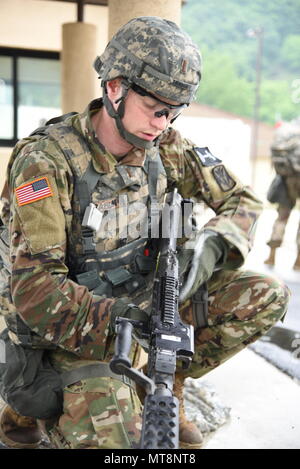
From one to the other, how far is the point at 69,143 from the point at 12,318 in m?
0.61

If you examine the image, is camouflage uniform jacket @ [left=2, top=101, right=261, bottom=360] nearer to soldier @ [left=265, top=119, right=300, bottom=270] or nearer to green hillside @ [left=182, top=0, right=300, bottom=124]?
soldier @ [left=265, top=119, right=300, bottom=270]

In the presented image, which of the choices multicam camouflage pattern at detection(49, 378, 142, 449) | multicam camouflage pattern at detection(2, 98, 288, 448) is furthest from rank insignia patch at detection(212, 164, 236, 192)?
multicam camouflage pattern at detection(49, 378, 142, 449)

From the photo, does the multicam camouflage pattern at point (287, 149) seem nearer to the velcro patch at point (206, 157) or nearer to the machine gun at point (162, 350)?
the velcro patch at point (206, 157)

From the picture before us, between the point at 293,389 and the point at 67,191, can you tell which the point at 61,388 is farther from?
the point at 293,389

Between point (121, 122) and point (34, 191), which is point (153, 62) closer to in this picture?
point (121, 122)

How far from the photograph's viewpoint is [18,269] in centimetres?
206

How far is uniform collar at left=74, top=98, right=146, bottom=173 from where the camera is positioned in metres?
2.26

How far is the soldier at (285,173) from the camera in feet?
21.3

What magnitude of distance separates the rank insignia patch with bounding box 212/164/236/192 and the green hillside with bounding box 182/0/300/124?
31630 mm

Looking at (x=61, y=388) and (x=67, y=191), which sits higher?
(x=67, y=191)

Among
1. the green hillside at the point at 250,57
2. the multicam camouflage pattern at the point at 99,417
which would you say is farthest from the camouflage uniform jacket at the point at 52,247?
the green hillside at the point at 250,57

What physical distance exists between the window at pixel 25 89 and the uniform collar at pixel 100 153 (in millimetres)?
7174

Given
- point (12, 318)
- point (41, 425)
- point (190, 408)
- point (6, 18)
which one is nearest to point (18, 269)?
point (12, 318)

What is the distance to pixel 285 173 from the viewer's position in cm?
661
